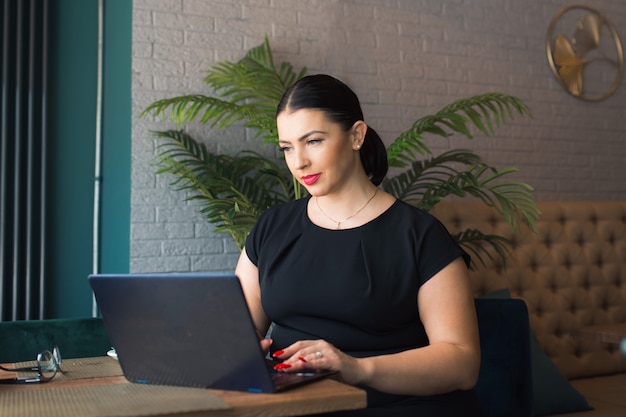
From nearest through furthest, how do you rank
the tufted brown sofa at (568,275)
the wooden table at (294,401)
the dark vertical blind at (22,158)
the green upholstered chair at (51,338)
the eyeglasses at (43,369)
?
the wooden table at (294,401) → the eyeglasses at (43,369) → the green upholstered chair at (51,338) → the dark vertical blind at (22,158) → the tufted brown sofa at (568,275)

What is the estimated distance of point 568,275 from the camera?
158 inches

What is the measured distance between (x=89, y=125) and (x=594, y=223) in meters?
2.60

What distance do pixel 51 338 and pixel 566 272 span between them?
8.42 ft

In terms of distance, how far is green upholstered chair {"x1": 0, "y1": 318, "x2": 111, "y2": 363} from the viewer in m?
2.44

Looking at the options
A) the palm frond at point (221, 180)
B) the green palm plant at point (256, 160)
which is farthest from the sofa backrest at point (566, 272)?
the palm frond at point (221, 180)

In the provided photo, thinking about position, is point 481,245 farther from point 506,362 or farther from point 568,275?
point 506,362

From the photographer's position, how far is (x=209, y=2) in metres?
3.71

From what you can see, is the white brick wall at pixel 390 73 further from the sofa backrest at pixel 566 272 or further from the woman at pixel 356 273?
the woman at pixel 356 273

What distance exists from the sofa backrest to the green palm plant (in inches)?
6.1

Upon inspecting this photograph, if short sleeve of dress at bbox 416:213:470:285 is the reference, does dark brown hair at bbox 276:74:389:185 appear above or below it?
above

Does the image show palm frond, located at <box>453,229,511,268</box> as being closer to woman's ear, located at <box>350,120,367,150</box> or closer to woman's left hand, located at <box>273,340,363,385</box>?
woman's ear, located at <box>350,120,367,150</box>

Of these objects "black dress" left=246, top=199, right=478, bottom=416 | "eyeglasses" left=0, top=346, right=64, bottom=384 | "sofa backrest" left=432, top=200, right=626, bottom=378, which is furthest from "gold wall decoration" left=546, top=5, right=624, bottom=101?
"eyeglasses" left=0, top=346, right=64, bottom=384

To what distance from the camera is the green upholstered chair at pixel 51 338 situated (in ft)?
7.99

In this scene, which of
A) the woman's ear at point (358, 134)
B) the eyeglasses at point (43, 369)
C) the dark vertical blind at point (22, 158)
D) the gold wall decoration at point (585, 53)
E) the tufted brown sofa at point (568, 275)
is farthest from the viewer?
the gold wall decoration at point (585, 53)
